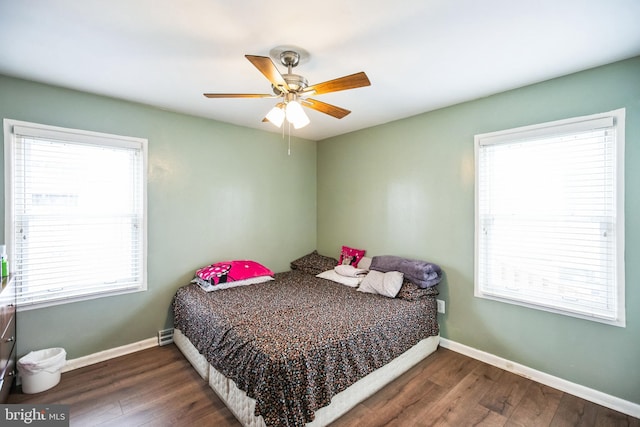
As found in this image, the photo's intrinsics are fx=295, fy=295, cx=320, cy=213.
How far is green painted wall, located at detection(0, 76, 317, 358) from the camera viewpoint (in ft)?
8.34

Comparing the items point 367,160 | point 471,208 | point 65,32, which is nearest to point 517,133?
point 471,208

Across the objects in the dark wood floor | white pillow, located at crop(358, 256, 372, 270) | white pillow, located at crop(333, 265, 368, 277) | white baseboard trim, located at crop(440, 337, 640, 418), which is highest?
→ white pillow, located at crop(358, 256, 372, 270)

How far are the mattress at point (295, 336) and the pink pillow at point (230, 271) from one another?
0.50 ft

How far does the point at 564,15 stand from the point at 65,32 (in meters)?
2.85

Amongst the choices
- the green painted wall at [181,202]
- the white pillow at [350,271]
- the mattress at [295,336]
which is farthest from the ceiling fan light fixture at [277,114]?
the white pillow at [350,271]

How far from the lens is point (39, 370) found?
2.24m

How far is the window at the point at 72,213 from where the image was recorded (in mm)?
2389

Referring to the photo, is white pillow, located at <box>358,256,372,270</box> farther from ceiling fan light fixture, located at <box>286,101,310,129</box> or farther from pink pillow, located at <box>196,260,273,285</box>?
ceiling fan light fixture, located at <box>286,101,310,129</box>

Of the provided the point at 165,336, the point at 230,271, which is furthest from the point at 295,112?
the point at 165,336

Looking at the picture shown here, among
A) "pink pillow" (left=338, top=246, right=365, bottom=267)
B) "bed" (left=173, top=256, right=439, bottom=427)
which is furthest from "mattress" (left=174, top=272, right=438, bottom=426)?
"pink pillow" (left=338, top=246, right=365, bottom=267)

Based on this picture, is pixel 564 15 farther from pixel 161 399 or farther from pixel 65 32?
pixel 161 399

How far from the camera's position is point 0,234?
2.30m

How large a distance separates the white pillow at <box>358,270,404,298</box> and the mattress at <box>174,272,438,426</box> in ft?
Answer: 0.27

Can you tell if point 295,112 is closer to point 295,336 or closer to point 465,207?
point 295,336
